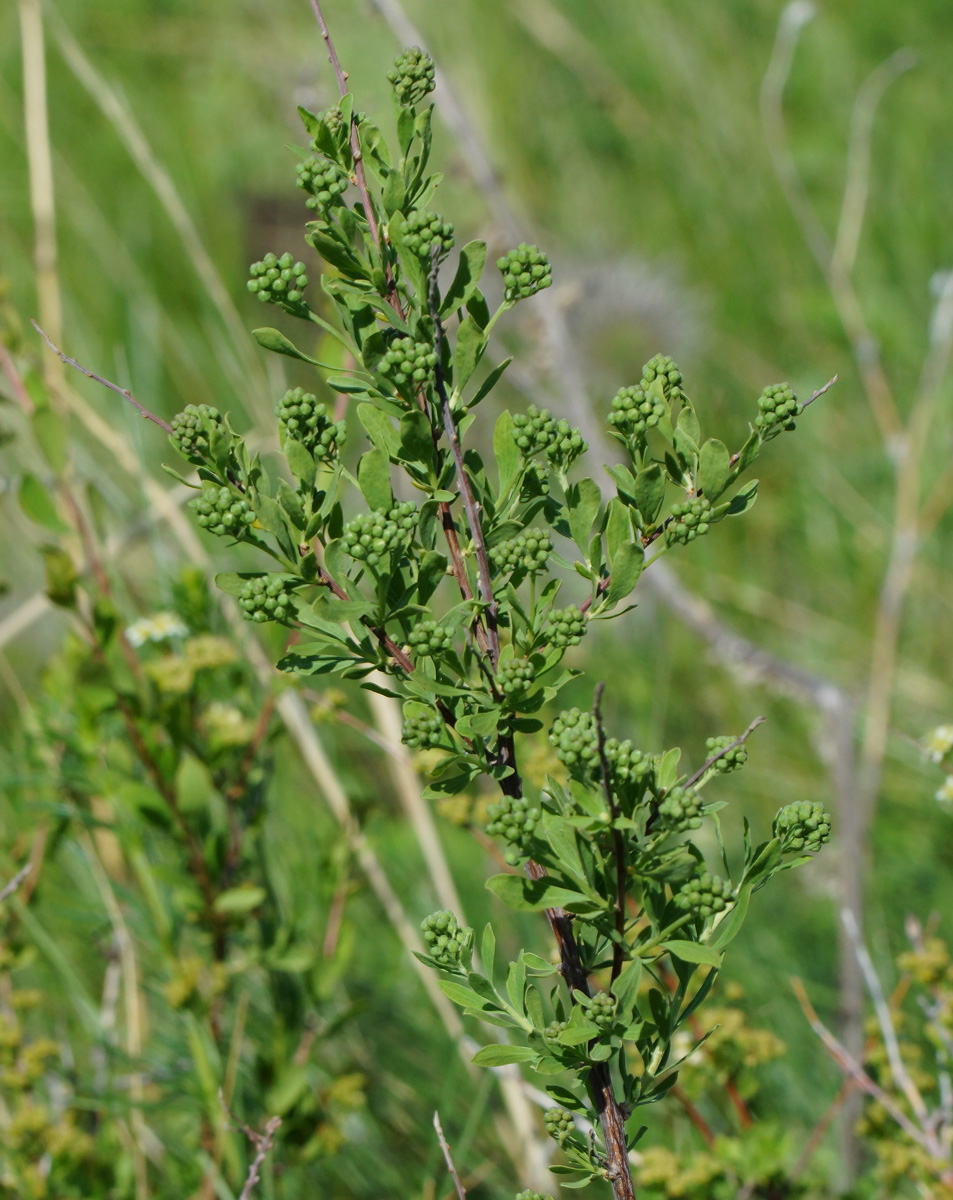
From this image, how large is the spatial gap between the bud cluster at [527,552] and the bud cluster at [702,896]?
163 mm

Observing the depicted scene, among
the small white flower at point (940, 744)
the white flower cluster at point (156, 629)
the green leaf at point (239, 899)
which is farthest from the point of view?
the white flower cluster at point (156, 629)

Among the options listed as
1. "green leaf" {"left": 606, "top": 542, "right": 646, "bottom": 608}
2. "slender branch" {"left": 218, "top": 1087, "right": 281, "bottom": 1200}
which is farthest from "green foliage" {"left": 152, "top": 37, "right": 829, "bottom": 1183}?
"slender branch" {"left": 218, "top": 1087, "right": 281, "bottom": 1200}

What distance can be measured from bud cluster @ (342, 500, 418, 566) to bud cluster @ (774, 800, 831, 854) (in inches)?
8.8

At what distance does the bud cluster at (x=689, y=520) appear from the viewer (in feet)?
1.82

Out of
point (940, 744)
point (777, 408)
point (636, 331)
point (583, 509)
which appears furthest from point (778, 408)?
point (636, 331)

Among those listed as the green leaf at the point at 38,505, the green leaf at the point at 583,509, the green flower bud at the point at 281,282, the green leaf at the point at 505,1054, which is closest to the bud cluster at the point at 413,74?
the green flower bud at the point at 281,282

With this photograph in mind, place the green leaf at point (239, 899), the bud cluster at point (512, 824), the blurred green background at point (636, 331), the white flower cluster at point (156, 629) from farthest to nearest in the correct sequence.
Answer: the blurred green background at point (636, 331) < the white flower cluster at point (156, 629) < the green leaf at point (239, 899) < the bud cluster at point (512, 824)

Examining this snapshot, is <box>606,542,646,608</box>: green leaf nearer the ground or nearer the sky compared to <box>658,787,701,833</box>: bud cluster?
nearer the sky

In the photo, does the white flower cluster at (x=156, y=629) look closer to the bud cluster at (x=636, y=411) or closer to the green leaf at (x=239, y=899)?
the green leaf at (x=239, y=899)

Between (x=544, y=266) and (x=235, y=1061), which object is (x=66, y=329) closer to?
(x=235, y=1061)

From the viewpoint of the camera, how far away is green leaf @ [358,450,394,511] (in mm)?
547

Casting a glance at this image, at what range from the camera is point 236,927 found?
1090mm

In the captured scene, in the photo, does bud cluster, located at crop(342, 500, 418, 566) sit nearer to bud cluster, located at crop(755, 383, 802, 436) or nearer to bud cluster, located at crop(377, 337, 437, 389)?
bud cluster, located at crop(377, 337, 437, 389)

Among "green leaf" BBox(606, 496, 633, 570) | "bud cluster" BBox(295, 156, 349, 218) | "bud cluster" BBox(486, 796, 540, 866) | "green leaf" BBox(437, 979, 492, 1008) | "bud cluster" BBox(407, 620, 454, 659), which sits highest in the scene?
"bud cluster" BBox(295, 156, 349, 218)
